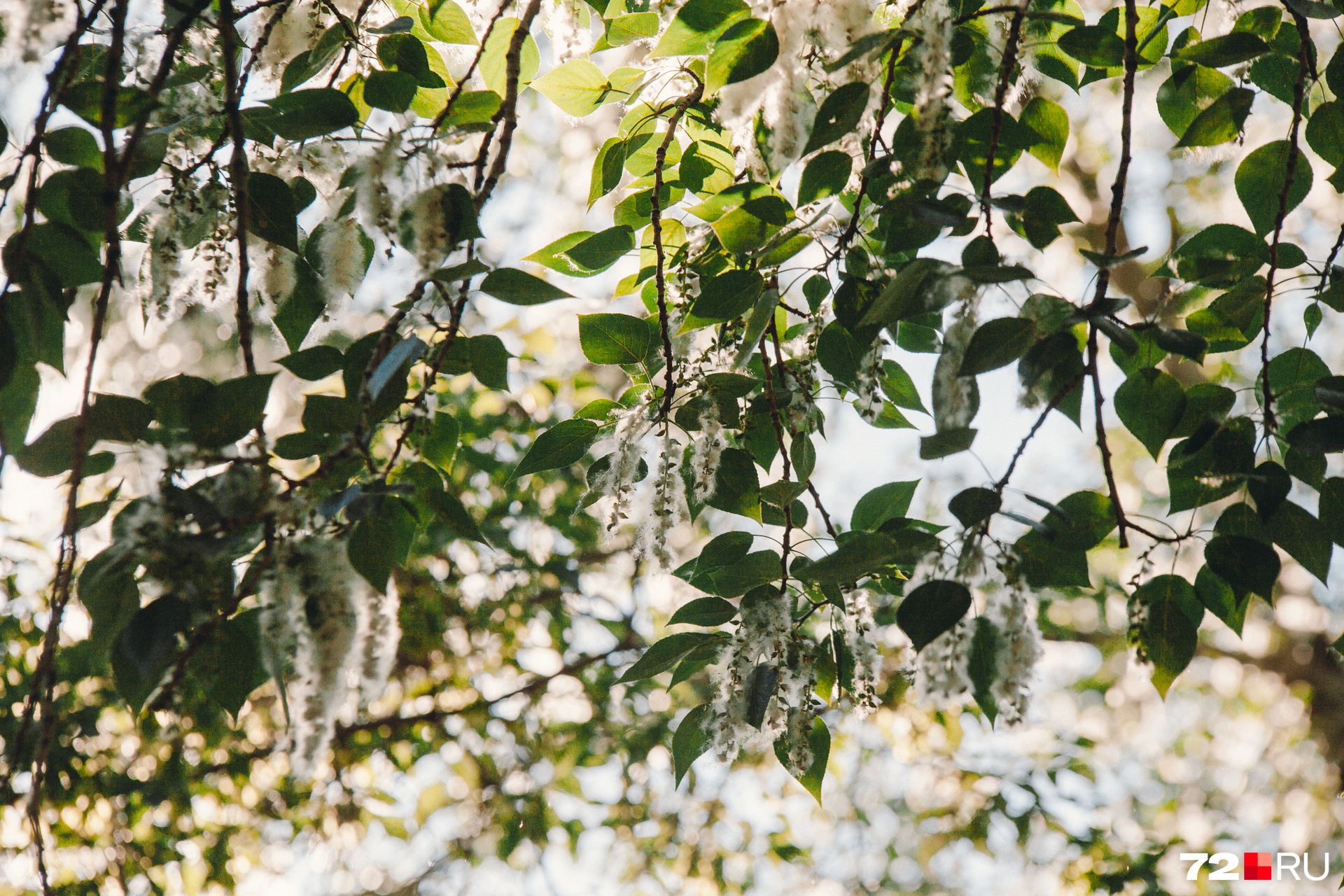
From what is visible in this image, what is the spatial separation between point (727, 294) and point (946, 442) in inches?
10.8

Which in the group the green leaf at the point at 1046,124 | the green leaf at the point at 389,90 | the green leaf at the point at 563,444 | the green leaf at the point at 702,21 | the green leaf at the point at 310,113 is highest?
the green leaf at the point at 1046,124

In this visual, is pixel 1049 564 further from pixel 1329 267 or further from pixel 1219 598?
pixel 1329 267

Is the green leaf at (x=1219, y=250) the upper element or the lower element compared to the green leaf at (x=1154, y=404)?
upper

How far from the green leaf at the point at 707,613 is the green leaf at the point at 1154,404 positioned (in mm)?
444

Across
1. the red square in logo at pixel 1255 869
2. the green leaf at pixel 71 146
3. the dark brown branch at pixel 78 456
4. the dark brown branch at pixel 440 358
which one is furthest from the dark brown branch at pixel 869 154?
the red square in logo at pixel 1255 869

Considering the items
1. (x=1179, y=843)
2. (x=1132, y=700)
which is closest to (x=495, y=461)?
(x=1179, y=843)

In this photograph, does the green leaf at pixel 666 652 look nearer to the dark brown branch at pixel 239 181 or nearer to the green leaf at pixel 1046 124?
the dark brown branch at pixel 239 181

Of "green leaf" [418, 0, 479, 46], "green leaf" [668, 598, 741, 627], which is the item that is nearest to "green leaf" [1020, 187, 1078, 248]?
"green leaf" [668, 598, 741, 627]

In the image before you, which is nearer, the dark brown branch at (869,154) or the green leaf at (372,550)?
the green leaf at (372,550)

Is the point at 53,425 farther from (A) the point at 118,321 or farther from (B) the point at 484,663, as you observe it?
(A) the point at 118,321

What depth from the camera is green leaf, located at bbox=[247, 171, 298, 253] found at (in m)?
0.82

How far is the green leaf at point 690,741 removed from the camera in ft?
2.88
